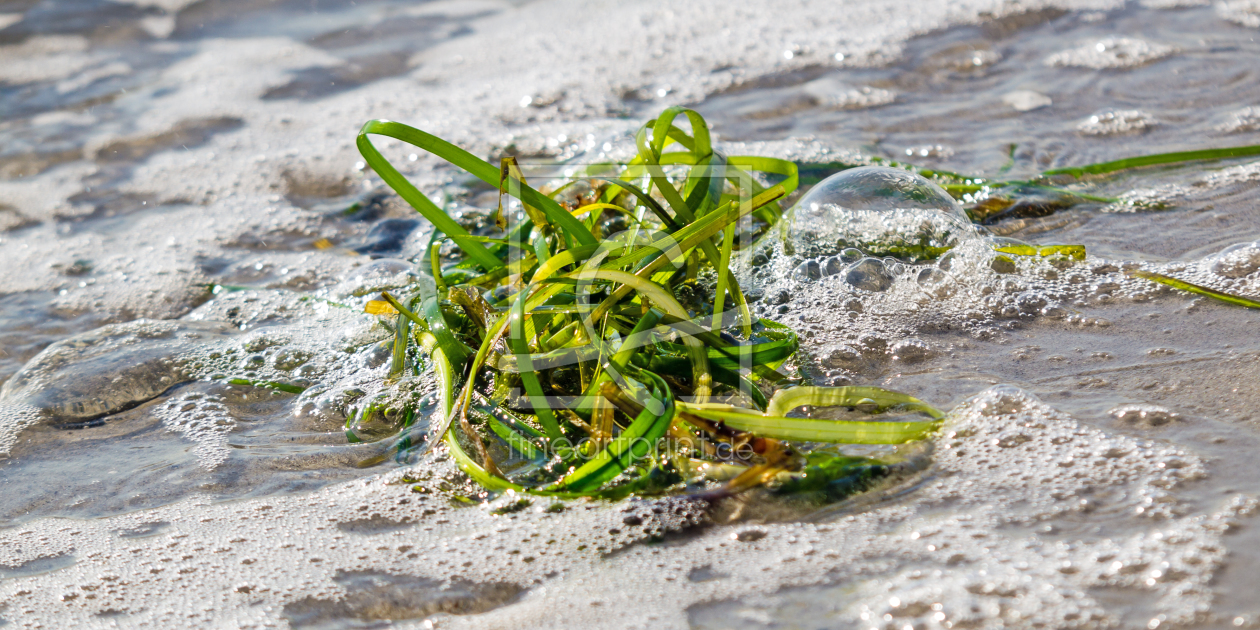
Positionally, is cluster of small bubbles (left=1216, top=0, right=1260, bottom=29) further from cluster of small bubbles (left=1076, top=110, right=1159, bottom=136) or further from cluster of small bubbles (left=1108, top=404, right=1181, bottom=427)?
cluster of small bubbles (left=1108, top=404, right=1181, bottom=427)

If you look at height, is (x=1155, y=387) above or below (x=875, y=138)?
below

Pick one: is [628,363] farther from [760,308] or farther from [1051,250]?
[1051,250]

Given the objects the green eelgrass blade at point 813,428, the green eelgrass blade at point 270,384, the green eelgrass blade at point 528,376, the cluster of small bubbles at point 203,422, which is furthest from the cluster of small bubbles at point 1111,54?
the cluster of small bubbles at point 203,422

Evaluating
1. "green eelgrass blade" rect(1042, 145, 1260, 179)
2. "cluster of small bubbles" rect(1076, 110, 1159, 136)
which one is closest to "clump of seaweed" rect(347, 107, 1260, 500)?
"green eelgrass blade" rect(1042, 145, 1260, 179)

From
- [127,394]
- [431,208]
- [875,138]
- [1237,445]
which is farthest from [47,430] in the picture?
[875,138]

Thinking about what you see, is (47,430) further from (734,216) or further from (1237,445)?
(1237,445)
